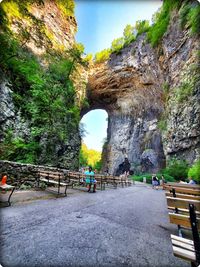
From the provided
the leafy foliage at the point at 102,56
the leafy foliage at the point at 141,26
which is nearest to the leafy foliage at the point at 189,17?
the leafy foliage at the point at 141,26

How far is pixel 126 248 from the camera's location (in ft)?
6.37

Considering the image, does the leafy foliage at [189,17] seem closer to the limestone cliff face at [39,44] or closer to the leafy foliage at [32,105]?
the limestone cliff face at [39,44]

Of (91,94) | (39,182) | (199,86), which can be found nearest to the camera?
(39,182)

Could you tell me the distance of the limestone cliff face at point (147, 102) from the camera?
13352 millimetres

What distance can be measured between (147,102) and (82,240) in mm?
24220

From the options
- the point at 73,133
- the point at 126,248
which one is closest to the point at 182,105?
the point at 73,133

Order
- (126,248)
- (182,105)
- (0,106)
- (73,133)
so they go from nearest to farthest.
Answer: (126,248) < (0,106) < (73,133) < (182,105)

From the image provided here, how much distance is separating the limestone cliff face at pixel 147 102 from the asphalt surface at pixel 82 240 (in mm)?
11610

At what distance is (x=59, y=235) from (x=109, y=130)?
29.0 meters

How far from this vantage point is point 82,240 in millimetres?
2078

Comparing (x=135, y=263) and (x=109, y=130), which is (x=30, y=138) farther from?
(x=109, y=130)

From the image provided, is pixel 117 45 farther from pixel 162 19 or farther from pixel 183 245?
pixel 183 245

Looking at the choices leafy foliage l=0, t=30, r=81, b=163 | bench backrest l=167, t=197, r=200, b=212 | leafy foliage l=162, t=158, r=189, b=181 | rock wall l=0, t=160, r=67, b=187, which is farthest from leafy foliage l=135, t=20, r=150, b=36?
bench backrest l=167, t=197, r=200, b=212

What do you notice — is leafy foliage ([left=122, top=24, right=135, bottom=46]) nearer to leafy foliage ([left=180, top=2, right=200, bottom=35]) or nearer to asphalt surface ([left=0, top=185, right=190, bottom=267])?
leafy foliage ([left=180, top=2, right=200, bottom=35])
